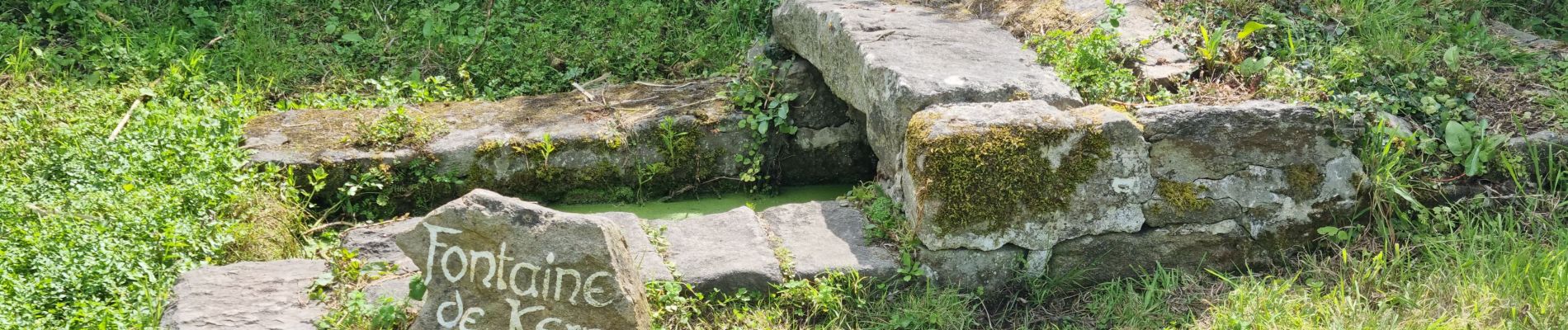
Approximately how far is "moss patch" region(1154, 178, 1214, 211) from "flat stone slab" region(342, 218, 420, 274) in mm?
2309

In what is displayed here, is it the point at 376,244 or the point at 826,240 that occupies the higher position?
the point at 826,240

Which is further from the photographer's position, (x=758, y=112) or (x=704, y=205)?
(x=758, y=112)

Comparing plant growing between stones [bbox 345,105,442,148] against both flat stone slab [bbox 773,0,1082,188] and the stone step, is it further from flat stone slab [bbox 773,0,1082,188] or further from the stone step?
flat stone slab [bbox 773,0,1082,188]

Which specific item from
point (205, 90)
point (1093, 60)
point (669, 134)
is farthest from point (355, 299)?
point (1093, 60)

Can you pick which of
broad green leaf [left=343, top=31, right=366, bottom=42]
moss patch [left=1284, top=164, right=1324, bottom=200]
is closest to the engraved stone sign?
moss patch [left=1284, top=164, right=1324, bottom=200]

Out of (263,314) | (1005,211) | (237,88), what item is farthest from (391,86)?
(1005,211)

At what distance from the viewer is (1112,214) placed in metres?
3.59

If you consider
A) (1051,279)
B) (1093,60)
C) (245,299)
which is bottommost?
(245,299)

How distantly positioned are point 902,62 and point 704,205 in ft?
3.61

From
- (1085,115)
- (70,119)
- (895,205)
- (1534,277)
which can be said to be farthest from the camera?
(70,119)

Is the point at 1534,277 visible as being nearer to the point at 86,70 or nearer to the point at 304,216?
the point at 304,216

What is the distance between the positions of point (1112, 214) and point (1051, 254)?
22 cm

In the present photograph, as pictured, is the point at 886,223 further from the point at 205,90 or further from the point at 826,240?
the point at 205,90

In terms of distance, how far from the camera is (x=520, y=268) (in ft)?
10.2
